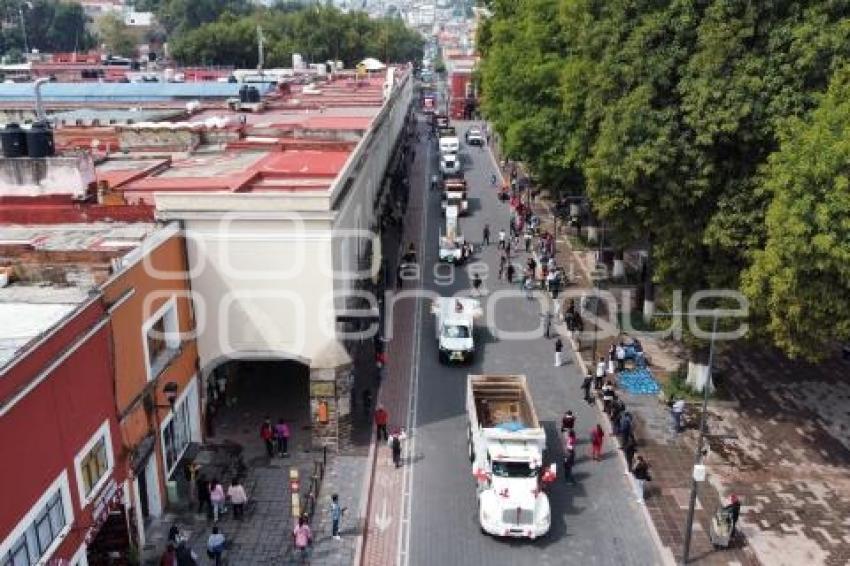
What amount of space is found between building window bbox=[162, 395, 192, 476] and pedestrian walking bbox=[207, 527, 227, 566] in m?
3.14

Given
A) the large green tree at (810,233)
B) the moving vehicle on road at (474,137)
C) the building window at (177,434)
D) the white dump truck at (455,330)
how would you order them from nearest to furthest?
1. the large green tree at (810,233)
2. the building window at (177,434)
3. the white dump truck at (455,330)
4. the moving vehicle on road at (474,137)

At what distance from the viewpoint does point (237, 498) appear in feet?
59.8

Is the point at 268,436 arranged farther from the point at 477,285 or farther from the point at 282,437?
the point at 477,285

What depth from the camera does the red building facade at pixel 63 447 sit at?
12.3 metres

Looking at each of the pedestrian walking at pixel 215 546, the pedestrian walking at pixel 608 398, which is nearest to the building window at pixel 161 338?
the pedestrian walking at pixel 215 546

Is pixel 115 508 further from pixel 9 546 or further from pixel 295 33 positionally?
pixel 295 33

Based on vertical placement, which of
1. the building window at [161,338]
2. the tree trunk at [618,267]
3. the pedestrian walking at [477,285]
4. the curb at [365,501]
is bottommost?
the curb at [365,501]

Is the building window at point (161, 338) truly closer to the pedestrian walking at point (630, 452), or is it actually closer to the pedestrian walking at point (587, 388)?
the pedestrian walking at point (630, 452)

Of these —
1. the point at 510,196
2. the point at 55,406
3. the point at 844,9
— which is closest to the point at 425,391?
the point at 55,406

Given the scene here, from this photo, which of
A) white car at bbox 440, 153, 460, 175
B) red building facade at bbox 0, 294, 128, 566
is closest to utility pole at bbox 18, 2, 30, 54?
white car at bbox 440, 153, 460, 175

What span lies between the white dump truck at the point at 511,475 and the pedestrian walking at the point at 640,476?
6.69 feet

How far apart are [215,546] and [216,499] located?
1.89 m

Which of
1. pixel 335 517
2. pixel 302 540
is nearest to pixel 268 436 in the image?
pixel 335 517

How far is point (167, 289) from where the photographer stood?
1914cm
